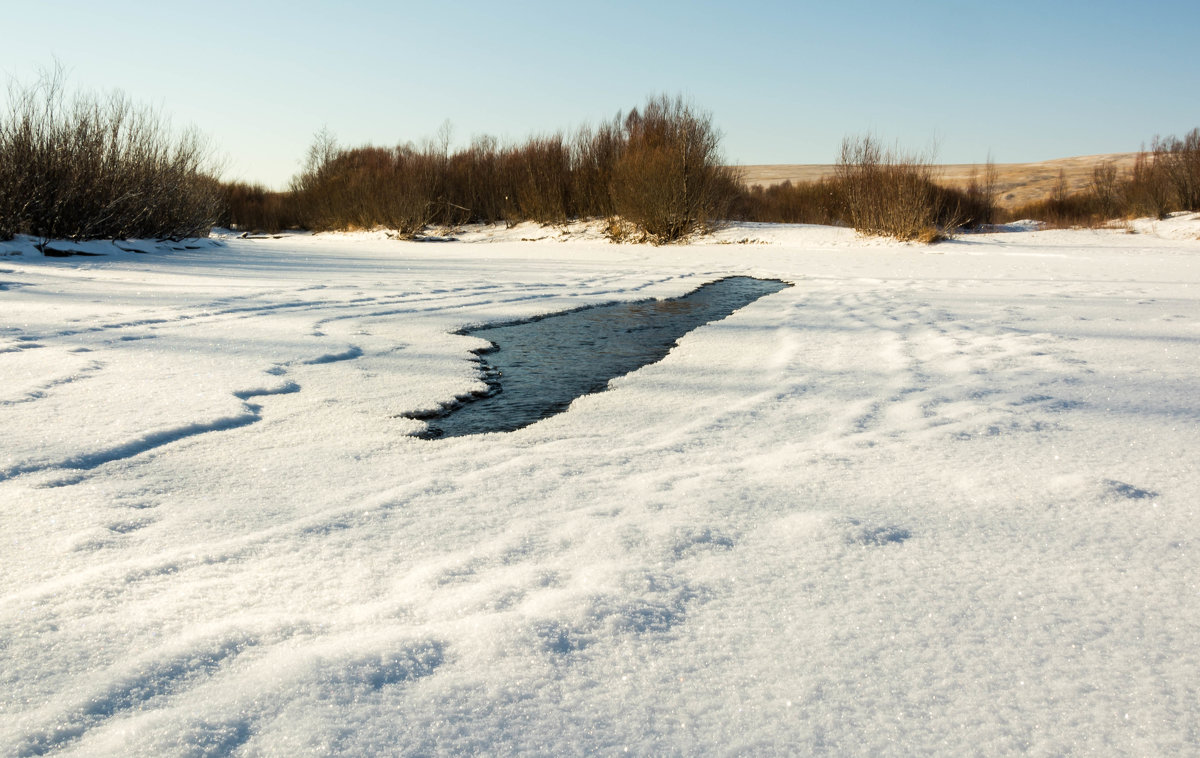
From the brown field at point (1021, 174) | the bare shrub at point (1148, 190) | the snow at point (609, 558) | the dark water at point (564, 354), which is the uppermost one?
the brown field at point (1021, 174)

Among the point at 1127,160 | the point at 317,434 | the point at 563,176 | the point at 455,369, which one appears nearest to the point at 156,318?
the point at 455,369

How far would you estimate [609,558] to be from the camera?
1.55 meters

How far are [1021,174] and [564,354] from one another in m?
54.6

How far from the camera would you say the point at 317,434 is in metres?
2.45

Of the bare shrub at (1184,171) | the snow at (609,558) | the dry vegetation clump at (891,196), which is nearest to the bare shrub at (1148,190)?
the bare shrub at (1184,171)

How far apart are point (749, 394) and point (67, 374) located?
2.87 m

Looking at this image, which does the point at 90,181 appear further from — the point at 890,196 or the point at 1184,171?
the point at 1184,171

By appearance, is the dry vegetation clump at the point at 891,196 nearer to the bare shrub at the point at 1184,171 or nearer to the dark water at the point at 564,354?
the bare shrub at the point at 1184,171

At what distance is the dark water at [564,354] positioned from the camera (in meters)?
2.94

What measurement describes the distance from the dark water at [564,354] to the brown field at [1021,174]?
20857 mm

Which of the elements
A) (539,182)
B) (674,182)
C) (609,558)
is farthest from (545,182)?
(609,558)

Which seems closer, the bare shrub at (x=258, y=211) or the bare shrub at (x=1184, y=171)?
the bare shrub at (x=1184, y=171)

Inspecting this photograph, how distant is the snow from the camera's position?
1035 millimetres

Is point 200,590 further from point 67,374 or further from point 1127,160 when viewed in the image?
point 1127,160
